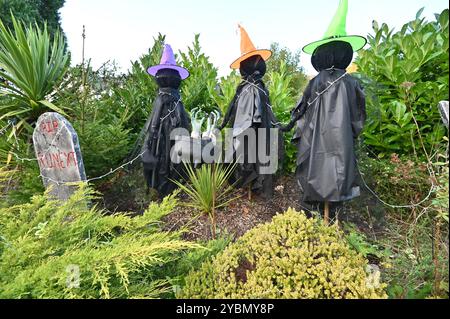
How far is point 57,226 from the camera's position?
187cm

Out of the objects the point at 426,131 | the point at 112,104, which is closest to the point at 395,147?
the point at 426,131

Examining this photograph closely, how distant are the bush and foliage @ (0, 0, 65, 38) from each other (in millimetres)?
6083

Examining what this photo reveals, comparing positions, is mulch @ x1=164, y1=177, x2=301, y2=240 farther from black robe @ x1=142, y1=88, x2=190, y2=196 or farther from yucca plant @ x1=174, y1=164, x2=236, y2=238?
black robe @ x1=142, y1=88, x2=190, y2=196

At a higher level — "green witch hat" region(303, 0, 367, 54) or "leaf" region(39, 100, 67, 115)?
"green witch hat" region(303, 0, 367, 54)

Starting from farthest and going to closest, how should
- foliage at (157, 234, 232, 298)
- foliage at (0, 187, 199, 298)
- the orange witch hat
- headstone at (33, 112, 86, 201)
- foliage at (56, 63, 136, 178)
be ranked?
foliage at (56, 63, 136, 178) < the orange witch hat < headstone at (33, 112, 86, 201) < foliage at (157, 234, 232, 298) < foliage at (0, 187, 199, 298)

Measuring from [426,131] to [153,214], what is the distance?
3.01 m

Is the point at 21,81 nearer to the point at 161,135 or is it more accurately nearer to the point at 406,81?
the point at 161,135

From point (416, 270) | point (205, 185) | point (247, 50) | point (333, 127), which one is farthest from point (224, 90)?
point (416, 270)

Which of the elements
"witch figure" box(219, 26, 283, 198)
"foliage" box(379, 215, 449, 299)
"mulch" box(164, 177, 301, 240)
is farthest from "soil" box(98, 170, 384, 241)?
"foliage" box(379, 215, 449, 299)

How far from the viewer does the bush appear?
1535 millimetres

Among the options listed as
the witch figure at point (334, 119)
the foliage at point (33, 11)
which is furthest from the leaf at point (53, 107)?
the foliage at point (33, 11)

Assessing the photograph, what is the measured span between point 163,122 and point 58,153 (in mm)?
1094

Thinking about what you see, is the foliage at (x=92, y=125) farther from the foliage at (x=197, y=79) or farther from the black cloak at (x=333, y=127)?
the black cloak at (x=333, y=127)
